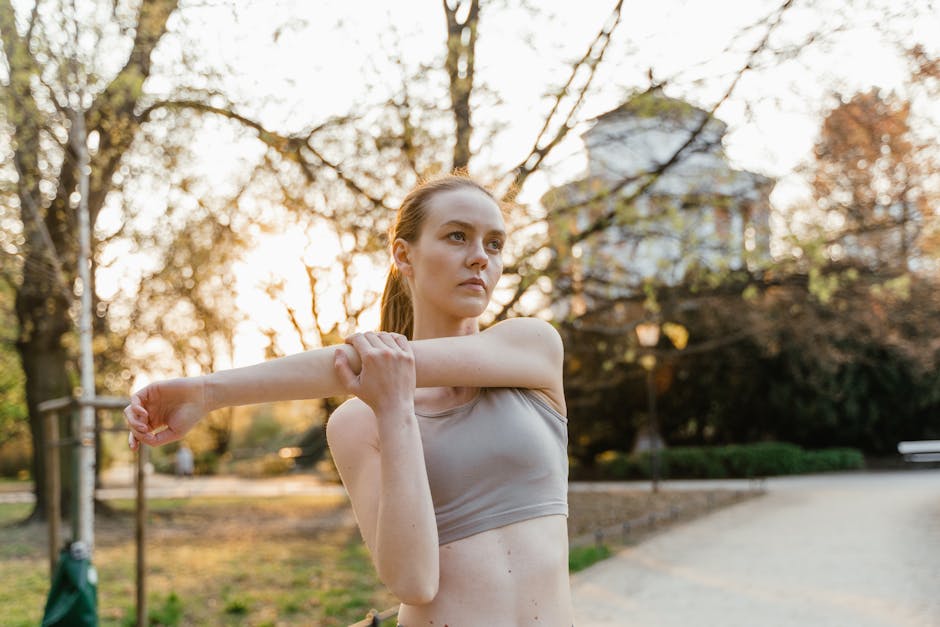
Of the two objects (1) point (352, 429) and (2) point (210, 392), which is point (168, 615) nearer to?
(1) point (352, 429)

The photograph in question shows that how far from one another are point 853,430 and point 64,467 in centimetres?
2176

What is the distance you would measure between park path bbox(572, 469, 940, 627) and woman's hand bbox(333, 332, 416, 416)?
20.8ft

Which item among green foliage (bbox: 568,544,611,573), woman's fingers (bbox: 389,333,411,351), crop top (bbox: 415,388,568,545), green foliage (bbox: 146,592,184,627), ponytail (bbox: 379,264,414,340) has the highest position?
ponytail (bbox: 379,264,414,340)

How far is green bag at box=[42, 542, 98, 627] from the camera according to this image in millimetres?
5316

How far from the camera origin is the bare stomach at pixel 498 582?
156 centimetres

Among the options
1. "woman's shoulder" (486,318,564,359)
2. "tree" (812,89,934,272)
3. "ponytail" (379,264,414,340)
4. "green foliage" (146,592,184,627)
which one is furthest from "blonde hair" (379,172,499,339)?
"tree" (812,89,934,272)

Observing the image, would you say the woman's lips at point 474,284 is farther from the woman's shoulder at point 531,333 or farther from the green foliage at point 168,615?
the green foliage at point 168,615

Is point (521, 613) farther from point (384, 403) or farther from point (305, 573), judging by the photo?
point (305, 573)

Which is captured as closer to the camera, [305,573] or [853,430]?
[305,573]

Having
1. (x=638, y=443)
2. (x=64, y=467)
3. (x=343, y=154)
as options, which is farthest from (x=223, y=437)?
(x=343, y=154)

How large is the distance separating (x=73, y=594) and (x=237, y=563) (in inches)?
269

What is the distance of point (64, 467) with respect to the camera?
55.1ft

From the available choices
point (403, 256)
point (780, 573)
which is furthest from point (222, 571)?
point (403, 256)

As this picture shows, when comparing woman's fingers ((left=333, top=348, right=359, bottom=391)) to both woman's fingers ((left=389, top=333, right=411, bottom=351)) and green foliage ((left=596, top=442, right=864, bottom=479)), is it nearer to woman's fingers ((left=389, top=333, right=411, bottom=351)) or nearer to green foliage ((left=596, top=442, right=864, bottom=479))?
woman's fingers ((left=389, top=333, right=411, bottom=351))
